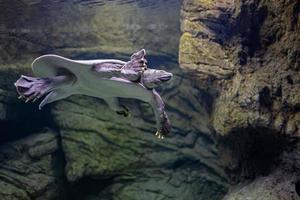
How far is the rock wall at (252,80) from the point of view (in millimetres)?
4164

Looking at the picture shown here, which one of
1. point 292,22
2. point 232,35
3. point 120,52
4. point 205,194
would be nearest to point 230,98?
point 232,35

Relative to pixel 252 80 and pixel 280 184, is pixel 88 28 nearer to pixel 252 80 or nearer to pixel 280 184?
pixel 252 80

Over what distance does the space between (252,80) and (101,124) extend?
266 cm

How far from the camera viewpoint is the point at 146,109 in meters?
5.70

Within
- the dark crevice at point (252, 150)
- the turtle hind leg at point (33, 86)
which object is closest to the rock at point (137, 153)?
the dark crevice at point (252, 150)

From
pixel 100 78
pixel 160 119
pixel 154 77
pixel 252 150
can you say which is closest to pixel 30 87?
pixel 100 78

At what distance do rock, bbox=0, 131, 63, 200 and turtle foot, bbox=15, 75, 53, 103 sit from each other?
7.59 ft

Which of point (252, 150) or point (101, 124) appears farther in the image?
point (101, 124)

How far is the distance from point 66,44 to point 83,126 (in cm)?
157

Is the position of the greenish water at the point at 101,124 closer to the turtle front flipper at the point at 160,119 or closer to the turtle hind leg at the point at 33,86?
the turtle front flipper at the point at 160,119

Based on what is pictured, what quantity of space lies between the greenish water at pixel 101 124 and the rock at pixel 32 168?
0.19 meters

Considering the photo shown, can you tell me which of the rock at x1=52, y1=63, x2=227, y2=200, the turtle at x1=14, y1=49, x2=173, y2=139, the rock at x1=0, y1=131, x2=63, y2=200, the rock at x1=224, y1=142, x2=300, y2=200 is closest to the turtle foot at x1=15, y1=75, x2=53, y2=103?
the turtle at x1=14, y1=49, x2=173, y2=139

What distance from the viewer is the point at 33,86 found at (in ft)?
11.6

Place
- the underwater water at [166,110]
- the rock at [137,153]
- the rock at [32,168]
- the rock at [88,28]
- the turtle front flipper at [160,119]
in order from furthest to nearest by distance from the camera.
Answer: the rock at [88,28] < the rock at [137,153] < the rock at [32,168] < the underwater water at [166,110] < the turtle front flipper at [160,119]
